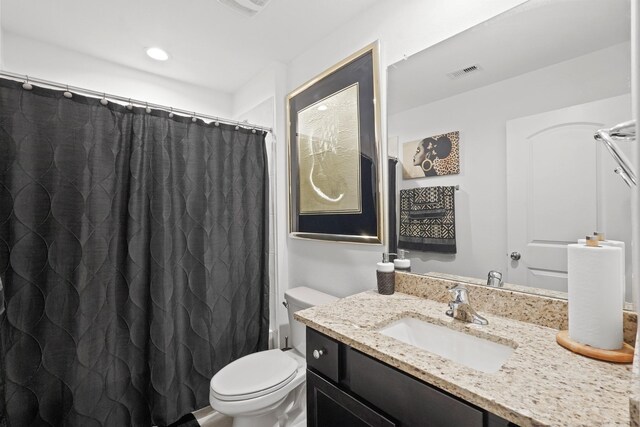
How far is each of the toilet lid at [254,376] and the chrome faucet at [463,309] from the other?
898 mm

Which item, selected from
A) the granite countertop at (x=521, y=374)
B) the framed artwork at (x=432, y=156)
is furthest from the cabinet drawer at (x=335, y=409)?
the framed artwork at (x=432, y=156)

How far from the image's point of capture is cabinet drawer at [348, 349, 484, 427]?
63cm

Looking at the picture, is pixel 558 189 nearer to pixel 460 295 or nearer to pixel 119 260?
pixel 460 295

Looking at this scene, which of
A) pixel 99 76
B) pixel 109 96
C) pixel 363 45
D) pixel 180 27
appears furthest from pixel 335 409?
pixel 99 76

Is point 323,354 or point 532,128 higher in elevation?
point 532,128

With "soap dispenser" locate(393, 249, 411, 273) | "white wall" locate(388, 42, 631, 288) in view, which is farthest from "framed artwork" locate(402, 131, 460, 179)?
"soap dispenser" locate(393, 249, 411, 273)

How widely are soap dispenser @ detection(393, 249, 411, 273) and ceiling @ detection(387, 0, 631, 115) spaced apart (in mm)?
689

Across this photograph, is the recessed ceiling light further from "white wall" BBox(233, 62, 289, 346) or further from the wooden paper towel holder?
the wooden paper towel holder

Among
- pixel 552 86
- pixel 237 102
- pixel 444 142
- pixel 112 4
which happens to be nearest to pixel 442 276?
pixel 444 142

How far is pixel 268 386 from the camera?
133cm

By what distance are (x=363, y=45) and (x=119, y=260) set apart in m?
1.77

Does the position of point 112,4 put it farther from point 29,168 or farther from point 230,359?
point 230,359

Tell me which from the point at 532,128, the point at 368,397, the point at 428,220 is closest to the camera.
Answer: the point at 368,397

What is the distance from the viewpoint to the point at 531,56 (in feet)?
3.14
